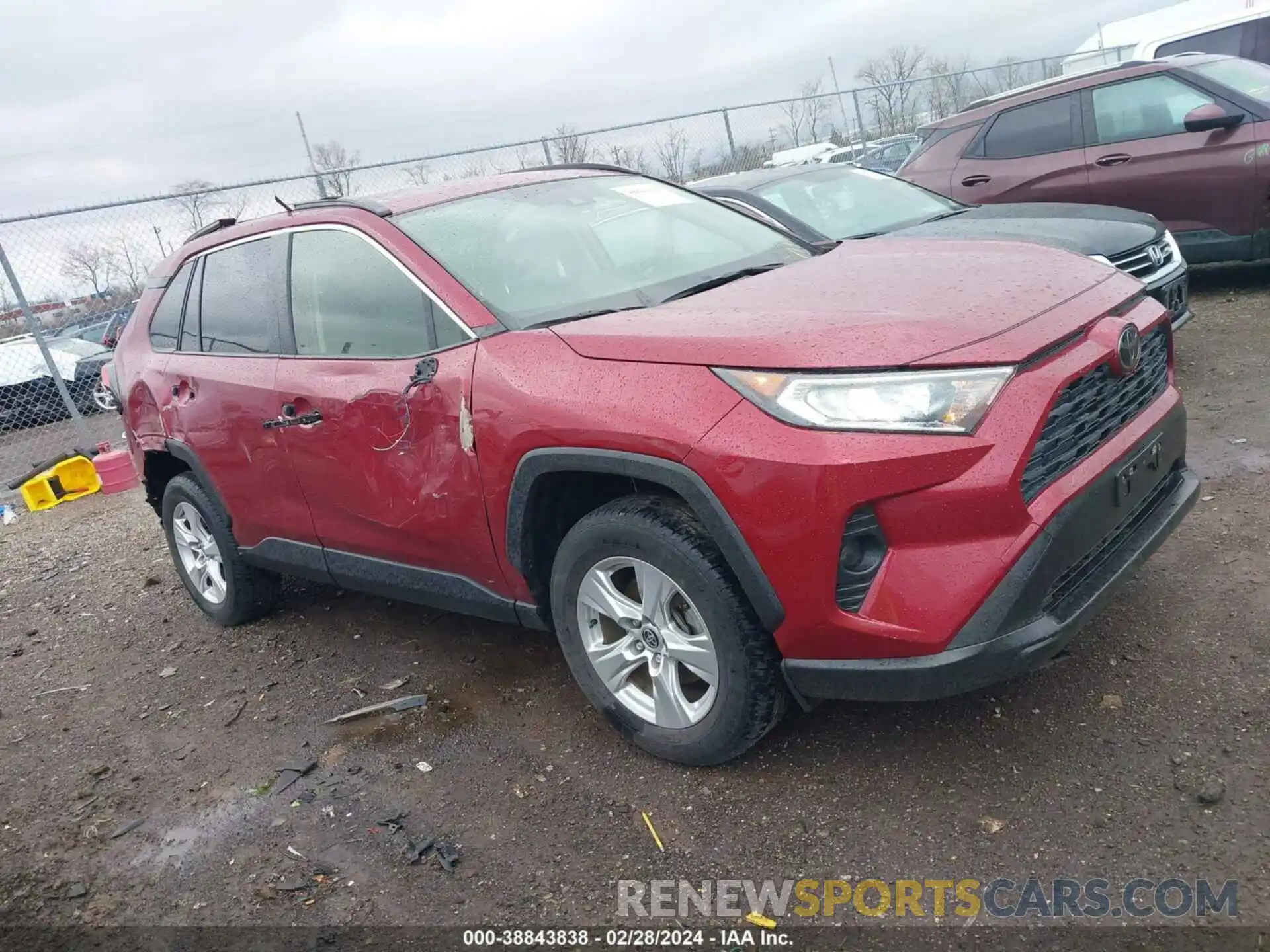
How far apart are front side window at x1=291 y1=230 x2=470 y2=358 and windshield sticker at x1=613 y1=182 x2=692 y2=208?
1.06 m

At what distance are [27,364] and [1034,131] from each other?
11738mm

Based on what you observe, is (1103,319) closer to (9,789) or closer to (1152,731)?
(1152,731)

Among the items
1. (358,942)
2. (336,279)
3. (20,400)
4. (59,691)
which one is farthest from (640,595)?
(20,400)

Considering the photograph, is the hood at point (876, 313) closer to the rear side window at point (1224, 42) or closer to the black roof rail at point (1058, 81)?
the black roof rail at point (1058, 81)

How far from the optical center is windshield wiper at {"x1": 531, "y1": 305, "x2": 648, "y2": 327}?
10.2 ft

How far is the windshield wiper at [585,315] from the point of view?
3.10m

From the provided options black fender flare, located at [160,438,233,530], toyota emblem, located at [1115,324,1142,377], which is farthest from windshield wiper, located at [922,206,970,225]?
black fender flare, located at [160,438,233,530]

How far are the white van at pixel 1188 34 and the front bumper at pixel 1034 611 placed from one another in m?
11.6

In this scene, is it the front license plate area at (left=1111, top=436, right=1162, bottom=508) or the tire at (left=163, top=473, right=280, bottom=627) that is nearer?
the front license plate area at (left=1111, top=436, right=1162, bottom=508)

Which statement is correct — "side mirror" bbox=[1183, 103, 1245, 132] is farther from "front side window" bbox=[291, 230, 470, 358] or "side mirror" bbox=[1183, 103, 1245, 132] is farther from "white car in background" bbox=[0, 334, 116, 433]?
"white car in background" bbox=[0, 334, 116, 433]

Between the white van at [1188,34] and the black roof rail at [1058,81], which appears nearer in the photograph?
the black roof rail at [1058,81]

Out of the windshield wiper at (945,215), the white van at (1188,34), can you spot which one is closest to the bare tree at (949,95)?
the white van at (1188,34)

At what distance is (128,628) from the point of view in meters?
5.33

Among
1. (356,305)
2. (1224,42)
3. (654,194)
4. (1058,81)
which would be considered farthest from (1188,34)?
(356,305)
